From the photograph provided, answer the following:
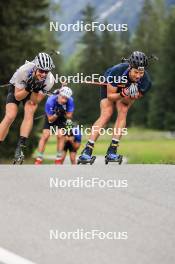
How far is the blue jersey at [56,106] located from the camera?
1247 centimetres

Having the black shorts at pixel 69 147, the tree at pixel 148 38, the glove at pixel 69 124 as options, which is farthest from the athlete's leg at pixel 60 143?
the tree at pixel 148 38

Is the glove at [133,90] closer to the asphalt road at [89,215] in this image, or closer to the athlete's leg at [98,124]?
the athlete's leg at [98,124]

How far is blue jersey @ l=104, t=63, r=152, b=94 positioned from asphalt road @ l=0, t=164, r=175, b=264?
1804 mm

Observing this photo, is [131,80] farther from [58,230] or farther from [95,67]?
[95,67]

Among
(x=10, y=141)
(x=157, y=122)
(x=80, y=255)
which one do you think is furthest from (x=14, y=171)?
(x=157, y=122)

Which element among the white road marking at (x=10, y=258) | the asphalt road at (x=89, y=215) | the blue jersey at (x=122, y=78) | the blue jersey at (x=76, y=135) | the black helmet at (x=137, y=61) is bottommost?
the white road marking at (x=10, y=258)

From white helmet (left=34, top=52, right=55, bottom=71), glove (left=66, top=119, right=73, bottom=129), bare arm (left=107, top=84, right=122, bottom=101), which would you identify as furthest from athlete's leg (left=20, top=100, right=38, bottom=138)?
bare arm (left=107, top=84, right=122, bottom=101)

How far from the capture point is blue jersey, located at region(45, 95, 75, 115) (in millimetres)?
12474

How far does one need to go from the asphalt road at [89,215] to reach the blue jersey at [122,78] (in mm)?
1804

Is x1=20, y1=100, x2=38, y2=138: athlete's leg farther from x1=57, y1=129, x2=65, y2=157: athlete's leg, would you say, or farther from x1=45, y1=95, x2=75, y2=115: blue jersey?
x1=57, y1=129, x2=65, y2=157: athlete's leg

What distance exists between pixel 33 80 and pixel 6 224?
5.00 meters

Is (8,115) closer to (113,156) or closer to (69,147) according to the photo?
(113,156)

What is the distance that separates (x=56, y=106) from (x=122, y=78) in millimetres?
1938

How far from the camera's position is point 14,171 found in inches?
380
